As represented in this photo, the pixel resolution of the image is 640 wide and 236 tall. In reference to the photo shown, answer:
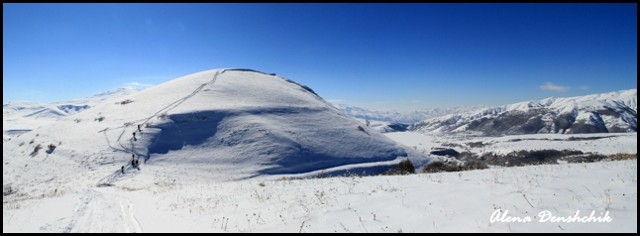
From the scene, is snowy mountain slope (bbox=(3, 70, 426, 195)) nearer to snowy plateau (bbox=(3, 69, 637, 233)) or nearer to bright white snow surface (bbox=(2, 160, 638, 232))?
snowy plateau (bbox=(3, 69, 637, 233))

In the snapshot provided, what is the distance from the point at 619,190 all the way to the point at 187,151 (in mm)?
44031

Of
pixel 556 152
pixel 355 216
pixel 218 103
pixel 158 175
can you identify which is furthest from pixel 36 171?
pixel 556 152

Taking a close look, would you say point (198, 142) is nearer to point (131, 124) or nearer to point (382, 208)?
point (131, 124)

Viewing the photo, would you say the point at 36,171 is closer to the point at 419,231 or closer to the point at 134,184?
the point at 134,184

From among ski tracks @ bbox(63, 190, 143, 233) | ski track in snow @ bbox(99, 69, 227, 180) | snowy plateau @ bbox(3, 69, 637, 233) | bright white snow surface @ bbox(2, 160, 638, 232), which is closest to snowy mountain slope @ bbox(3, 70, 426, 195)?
ski track in snow @ bbox(99, 69, 227, 180)

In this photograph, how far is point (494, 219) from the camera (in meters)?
7.92

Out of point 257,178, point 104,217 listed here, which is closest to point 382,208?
point 104,217

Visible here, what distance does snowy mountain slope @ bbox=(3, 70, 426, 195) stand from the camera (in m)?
38.4

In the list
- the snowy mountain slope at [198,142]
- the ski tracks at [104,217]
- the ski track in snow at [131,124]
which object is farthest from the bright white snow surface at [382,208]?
the ski track in snow at [131,124]

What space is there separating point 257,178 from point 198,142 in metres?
15.2

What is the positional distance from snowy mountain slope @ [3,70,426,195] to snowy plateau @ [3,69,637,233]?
263mm

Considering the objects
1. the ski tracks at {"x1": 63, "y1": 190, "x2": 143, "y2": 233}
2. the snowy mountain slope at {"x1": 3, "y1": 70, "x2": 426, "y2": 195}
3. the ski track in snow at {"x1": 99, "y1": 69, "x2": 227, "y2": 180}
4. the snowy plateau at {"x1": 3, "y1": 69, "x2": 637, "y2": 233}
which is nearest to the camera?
the snowy plateau at {"x1": 3, "y1": 69, "x2": 637, "y2": 233}

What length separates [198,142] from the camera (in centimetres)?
4731

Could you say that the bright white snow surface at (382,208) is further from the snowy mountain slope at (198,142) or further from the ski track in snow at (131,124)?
the ski track in snow at (131,124)
